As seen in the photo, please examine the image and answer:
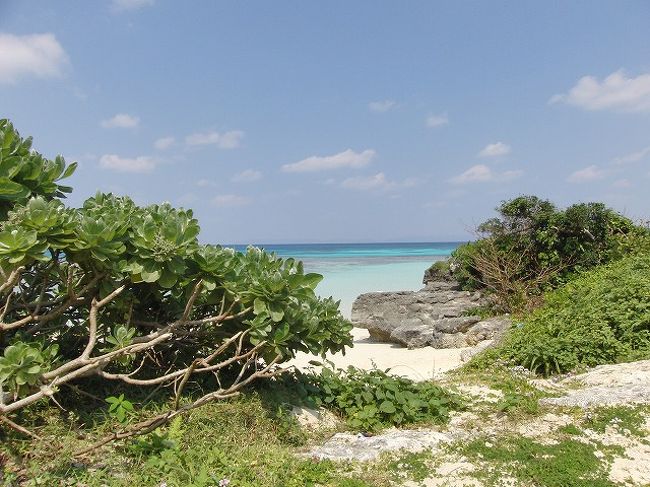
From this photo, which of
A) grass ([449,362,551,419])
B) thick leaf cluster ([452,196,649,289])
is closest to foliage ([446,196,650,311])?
thick leaf cluster ([452,196,649,289])

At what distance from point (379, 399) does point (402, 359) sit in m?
5.29

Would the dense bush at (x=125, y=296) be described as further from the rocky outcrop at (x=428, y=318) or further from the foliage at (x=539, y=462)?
the rocky outcrop at (x=428, y=318)

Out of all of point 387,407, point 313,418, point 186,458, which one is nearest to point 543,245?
point 387,407

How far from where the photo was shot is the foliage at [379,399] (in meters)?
5.28

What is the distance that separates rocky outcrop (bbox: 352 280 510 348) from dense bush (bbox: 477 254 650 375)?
1.48 metres

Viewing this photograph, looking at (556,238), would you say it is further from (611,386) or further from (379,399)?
(379,399)

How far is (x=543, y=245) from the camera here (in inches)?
547

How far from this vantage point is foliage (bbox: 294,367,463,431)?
528 centimetres

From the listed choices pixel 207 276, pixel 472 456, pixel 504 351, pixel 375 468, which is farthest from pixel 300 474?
pixel 504 351

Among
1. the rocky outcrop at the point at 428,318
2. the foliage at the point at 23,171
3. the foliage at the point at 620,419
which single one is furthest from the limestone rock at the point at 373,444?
the rocky outcrop at the point at 428,318

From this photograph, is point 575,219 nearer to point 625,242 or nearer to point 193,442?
point 625,242

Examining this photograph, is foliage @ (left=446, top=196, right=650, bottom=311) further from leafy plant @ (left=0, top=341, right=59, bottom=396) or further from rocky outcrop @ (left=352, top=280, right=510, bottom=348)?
leafy plant @ (left=0, top=341, right=59, bottom=396)

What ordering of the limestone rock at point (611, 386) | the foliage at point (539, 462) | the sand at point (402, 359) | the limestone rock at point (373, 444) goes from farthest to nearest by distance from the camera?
the sand at point (402, 359) → the limestone rock at point (611, 386) → the limestone rock at point (373, 444) → the foliage at point (539, 462)

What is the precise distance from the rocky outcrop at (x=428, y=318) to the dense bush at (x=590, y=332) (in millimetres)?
1475
